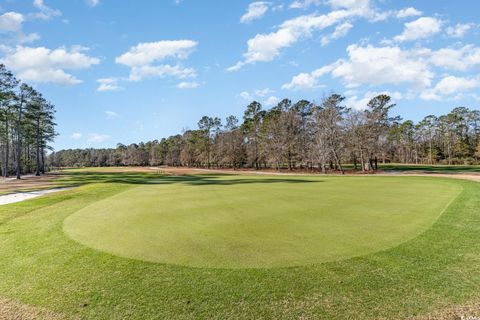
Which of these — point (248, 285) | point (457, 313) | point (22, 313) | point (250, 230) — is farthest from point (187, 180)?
point (457, 313)

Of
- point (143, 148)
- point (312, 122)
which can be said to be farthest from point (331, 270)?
point (143, 148)

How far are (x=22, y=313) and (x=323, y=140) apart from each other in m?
53.8

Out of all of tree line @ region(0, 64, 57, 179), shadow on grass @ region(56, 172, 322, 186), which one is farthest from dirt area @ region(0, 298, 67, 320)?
tree line @ region(0, 64, 57, 179)

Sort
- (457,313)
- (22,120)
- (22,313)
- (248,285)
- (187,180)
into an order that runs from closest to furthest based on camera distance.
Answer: (457,313), (22,313), (248,285), (187,180), (22,120)

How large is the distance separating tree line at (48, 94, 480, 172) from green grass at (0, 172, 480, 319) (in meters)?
47.8

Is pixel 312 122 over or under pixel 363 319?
over

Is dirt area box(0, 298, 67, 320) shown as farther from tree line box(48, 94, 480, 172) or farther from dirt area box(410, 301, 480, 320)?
tree line box(48, 94, 480, 172)

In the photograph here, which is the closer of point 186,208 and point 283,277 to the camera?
point 283,277

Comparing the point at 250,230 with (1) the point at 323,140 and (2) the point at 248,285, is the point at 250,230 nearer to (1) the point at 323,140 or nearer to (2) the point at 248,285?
(2) the point at 248,285

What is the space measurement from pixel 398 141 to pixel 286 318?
10845cm

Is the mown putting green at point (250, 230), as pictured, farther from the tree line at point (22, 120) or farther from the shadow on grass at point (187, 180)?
the tree line at point (22, 120)

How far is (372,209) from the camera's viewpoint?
12102 mm

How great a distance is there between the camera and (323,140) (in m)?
54.9

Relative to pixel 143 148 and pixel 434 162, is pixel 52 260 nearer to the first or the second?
pixel 434 162
